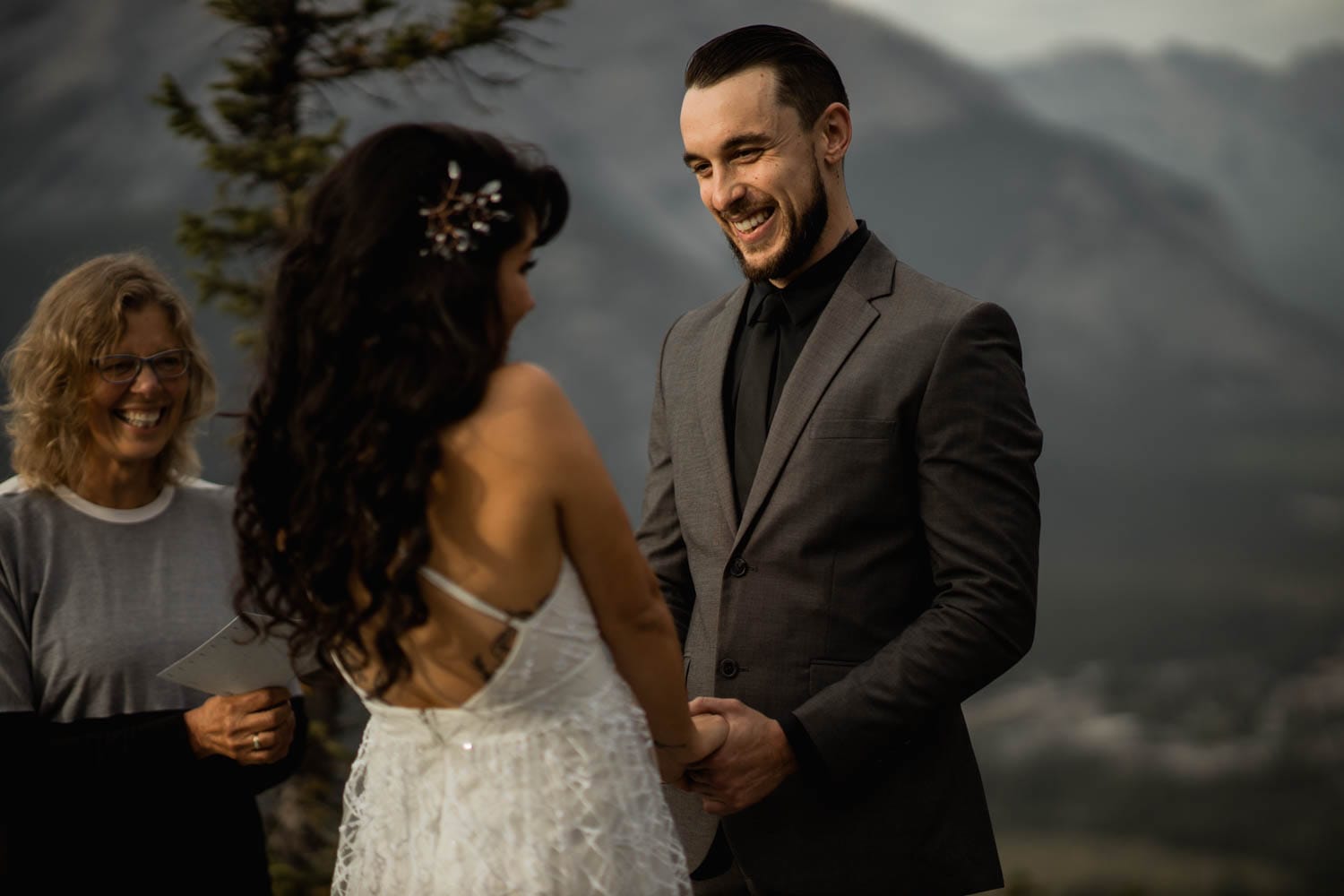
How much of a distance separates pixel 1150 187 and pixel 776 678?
9.83 ft

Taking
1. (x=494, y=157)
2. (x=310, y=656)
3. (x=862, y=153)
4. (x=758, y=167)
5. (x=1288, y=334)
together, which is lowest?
(x=310, y=656)

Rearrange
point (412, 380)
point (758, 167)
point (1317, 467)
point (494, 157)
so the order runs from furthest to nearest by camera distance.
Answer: point (1317, 467), point (758, 167), point (494, 157), point (412, 380)

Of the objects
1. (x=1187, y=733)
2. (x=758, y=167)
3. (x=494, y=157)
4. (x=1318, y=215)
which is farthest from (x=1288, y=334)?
(x=494, y=157)

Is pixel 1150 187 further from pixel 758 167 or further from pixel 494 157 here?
pixel 494 157

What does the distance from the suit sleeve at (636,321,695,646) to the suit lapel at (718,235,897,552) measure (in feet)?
0.62

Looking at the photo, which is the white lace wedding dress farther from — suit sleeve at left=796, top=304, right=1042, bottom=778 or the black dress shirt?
the black dress shirt

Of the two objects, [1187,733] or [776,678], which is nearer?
[776,678]

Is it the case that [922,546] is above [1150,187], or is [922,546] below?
below

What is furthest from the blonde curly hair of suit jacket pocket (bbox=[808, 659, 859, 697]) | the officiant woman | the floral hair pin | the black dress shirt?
suit jacket pocket (bbox=[808, 659, 859, 697])

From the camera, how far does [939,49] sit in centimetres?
440

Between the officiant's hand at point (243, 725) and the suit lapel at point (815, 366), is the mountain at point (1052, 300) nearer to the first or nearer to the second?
the officiant's hand at point (243, 725)

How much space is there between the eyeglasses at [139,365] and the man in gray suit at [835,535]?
37.2 inches

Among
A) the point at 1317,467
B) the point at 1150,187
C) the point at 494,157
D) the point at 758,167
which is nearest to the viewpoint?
the point at 494,157

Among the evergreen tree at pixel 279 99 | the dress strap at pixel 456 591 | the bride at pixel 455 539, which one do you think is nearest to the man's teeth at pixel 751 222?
the bride at pixel 455 539
